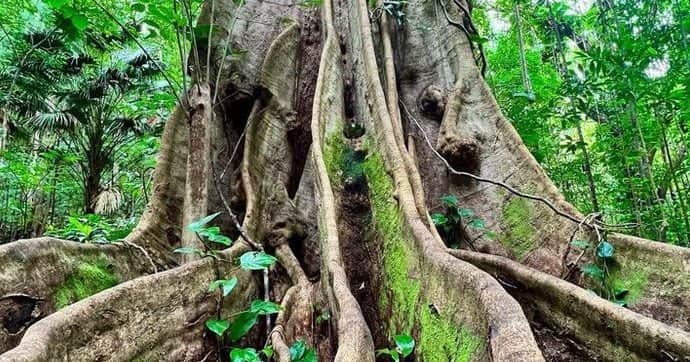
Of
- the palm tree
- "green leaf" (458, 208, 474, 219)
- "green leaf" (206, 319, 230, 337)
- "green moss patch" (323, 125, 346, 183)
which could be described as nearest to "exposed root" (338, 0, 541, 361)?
"green moss patch" (323, 125, 346, 183)

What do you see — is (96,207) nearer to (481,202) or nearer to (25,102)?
(25,102)

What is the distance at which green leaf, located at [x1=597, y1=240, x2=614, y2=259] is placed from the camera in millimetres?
2789

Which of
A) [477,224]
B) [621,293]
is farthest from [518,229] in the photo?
[621,293]

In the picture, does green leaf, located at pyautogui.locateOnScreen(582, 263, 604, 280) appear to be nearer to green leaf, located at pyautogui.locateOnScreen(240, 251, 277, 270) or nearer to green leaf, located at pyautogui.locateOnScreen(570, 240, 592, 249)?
green leaf, located at pyautogui.locateOnScreen(570, 240, 592, 249)

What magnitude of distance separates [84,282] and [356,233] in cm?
159

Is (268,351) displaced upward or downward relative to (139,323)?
downward

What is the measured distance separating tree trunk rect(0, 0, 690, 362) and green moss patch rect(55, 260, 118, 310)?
44 mm

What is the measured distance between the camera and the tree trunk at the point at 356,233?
6.50ft

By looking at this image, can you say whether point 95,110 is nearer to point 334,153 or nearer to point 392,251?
point 334,153

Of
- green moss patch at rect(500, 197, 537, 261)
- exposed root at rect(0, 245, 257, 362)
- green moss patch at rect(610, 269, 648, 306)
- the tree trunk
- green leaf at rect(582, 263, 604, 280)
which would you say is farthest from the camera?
green moss patch at rect(500, 197, 537, 261)

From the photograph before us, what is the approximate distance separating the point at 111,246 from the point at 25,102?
715 centimetres

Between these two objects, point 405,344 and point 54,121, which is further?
point 54,121

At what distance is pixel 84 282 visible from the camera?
2.68 meters

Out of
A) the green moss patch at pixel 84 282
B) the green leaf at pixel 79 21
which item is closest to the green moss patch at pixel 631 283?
the green moss patch at pixel 84 282
